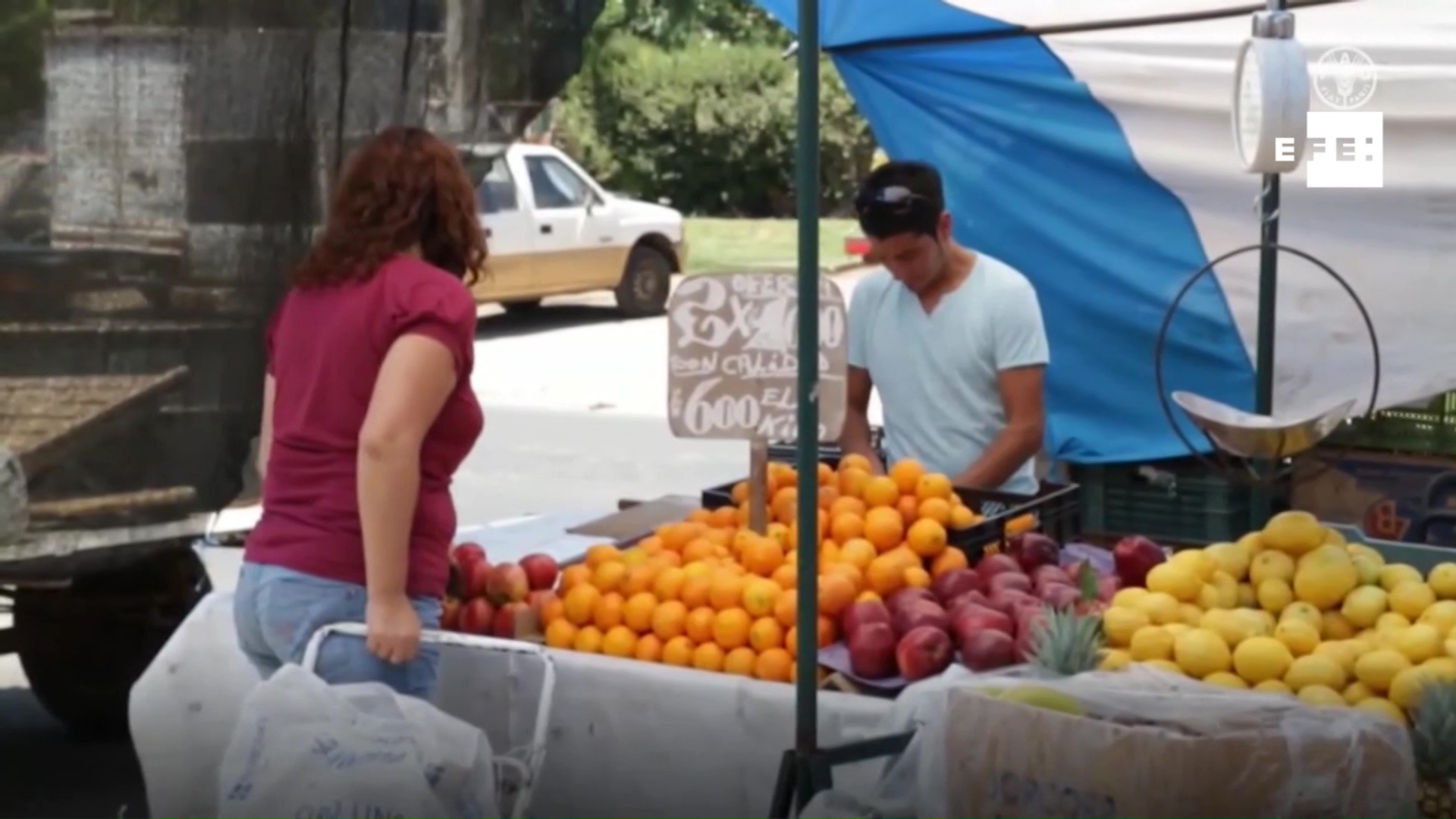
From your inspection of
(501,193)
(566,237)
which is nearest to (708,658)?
(501,193)

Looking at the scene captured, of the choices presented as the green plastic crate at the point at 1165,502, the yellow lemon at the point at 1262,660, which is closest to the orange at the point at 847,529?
the yellow lemon at the point at 1262,660

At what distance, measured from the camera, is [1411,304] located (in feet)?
21.5

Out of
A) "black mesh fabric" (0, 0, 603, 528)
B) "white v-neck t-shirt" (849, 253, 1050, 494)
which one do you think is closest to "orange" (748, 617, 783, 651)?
"white v-neck t-shirt" (849, 253, 1050, 494)

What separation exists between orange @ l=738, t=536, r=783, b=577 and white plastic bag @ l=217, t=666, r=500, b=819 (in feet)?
2.90

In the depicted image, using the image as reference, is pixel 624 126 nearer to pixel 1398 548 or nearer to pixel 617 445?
pixel 617 445

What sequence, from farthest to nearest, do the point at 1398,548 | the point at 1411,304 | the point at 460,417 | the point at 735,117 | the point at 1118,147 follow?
the point at 735,117
the point at 1118,147
the point at 1411,304
the point at 1398,548
the point at 460,417

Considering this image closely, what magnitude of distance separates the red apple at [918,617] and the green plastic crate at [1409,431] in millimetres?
2706

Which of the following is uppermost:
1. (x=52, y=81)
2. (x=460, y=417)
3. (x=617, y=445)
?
(x=52, y=81)

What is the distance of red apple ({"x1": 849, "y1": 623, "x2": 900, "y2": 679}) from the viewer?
13.0 feet

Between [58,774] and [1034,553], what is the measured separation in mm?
3286

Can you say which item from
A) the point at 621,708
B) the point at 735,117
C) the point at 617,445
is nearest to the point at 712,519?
the point at 621,708

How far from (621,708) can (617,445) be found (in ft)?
26.9

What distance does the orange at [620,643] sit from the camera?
422cm

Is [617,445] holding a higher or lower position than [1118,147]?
lower
